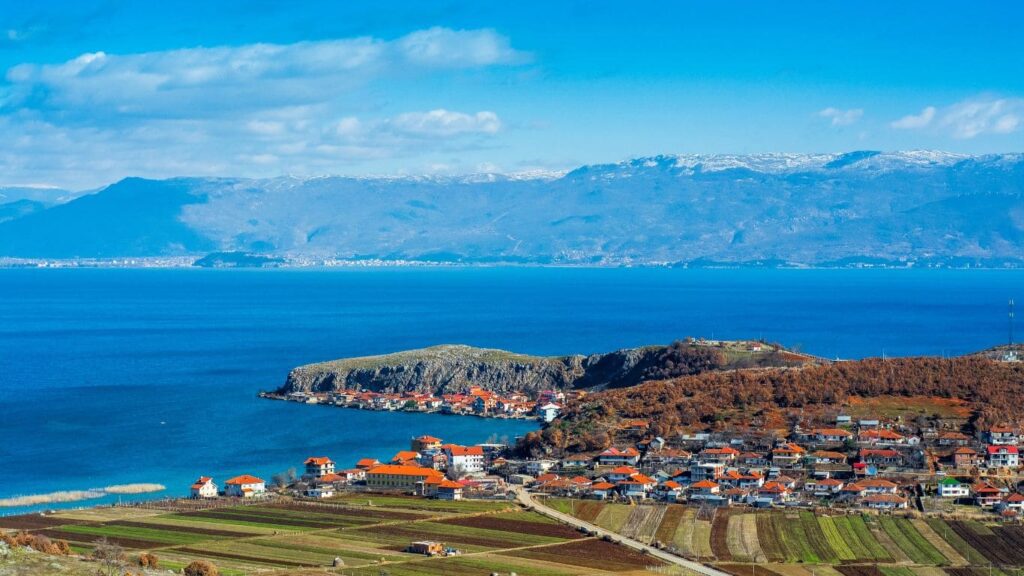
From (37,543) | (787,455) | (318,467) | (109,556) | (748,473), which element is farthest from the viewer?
(318,467)

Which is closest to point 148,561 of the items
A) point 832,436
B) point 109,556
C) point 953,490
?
point 109,556

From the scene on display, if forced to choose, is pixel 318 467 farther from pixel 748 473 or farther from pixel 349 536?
pixel 748 473

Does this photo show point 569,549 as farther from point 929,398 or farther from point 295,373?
point 295,373

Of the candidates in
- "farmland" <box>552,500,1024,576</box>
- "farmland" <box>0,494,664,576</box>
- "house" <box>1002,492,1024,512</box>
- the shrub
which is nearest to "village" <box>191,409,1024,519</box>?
"house" <box>1002,492,1024,512</box>

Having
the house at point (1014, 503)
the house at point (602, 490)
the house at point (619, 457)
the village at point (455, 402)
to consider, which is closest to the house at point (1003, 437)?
the house at point (1014, 503)

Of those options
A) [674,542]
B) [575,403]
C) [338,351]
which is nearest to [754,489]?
[674,542]

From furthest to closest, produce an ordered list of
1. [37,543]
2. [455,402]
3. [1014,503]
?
[455,402]
[1014,503]
[37,543]
